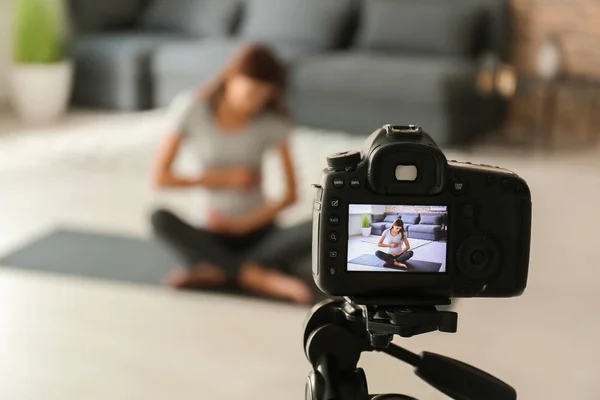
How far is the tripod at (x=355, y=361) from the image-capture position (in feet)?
3.19

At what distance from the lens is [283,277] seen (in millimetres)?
2727

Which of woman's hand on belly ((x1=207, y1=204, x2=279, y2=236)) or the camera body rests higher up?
the camera body

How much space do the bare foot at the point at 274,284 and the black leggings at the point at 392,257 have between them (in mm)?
1749

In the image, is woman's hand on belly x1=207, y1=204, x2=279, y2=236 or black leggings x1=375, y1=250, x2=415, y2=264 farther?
woman's hand on belly x1=207, y1=204, x2=279, y2=236

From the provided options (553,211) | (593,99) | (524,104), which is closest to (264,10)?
(524,104)

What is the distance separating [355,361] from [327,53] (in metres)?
4.20

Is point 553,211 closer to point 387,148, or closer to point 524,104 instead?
point 524,104

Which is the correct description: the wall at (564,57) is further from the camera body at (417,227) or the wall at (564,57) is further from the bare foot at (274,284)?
the camera body at (417,227)

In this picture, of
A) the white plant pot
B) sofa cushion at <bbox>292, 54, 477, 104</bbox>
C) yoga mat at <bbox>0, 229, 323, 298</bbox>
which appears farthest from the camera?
the white plant pot

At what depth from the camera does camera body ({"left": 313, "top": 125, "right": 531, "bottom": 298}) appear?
2.96ft

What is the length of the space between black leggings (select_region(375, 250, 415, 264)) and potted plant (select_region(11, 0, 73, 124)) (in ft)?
15.2

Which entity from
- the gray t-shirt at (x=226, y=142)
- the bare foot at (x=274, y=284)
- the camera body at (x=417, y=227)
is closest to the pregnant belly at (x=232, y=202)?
the gray t-shirt at (x=226, y=142)

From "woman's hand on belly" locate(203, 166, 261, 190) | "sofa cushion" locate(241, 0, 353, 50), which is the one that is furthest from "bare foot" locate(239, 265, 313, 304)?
"sofa cushion" locate(241, 0, 353, 50)

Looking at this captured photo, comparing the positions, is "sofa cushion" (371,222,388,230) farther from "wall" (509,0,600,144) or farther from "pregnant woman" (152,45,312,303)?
"wall" (509,0,600,144)
